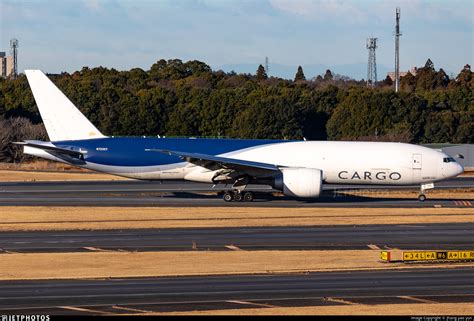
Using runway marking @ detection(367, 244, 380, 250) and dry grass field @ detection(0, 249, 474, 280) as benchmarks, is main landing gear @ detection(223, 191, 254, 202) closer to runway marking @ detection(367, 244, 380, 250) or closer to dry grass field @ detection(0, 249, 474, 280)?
runway marking @ detection(367, 244, 380, 250)

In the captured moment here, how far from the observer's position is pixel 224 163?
54094 mm

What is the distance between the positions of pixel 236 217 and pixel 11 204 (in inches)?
574

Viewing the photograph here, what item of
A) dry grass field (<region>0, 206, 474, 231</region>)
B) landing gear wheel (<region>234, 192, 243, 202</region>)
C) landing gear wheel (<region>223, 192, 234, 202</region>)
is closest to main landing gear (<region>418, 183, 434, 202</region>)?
dry grass field (<region>0, 206, 474, 231</region>)

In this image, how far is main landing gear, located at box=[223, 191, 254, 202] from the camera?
5584 centimetres

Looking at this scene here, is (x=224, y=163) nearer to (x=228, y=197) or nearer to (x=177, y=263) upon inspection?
(x=228, y=197)

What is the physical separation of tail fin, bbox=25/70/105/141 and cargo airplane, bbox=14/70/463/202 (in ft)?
2.62

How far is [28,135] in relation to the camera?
321ft

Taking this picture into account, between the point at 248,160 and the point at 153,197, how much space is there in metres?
6.81

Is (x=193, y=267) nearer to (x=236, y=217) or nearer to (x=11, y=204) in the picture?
(x=236, y=217)

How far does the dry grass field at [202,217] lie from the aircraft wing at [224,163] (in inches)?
118

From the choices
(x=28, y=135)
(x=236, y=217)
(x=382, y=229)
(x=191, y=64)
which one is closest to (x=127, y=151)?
(x=236, y=217)

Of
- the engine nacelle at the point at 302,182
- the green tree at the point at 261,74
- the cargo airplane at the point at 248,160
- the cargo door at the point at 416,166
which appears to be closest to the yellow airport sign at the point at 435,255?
the engine nacelle at the point at 302,182

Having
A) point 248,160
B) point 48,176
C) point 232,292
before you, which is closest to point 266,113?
point 48,176

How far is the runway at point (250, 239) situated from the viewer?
3672cm
